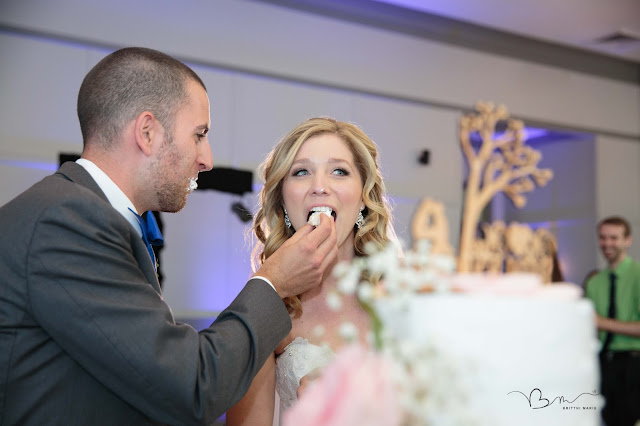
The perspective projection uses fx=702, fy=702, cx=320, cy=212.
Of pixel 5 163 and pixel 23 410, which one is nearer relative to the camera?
pixel 23 410

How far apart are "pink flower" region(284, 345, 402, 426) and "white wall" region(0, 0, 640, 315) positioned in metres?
4.22

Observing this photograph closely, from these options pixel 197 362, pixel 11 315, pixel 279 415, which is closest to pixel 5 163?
pixel 279 415

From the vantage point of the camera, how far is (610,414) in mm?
5887

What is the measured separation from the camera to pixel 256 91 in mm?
5621

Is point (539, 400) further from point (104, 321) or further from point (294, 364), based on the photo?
point (294, 364)

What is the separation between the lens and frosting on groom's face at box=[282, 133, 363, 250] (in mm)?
2473

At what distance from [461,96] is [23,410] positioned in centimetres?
572

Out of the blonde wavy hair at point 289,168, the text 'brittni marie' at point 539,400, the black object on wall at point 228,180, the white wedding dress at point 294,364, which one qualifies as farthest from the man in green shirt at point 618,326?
the text 'brittni marie' at point 539,400

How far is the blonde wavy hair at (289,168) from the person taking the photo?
259 cm

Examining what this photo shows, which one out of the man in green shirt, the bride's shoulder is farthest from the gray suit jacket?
the man in green shirt

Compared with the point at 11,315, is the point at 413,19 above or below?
above

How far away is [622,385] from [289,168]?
443 centimetres

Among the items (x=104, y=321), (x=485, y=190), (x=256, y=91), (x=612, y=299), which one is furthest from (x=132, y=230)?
(x=485, y=190)

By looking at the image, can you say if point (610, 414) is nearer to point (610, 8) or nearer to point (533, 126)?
point (533, 126)
